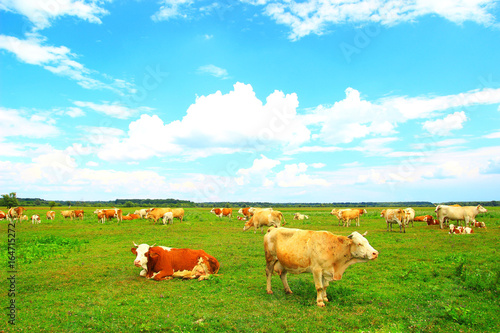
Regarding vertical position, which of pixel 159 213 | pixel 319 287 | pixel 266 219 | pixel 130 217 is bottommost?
pixel 130 217

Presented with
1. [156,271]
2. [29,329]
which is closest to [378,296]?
[156,271]

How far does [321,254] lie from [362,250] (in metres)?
1.16

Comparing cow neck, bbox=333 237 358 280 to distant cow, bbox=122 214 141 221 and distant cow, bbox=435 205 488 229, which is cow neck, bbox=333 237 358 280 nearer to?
distant cow, bbox=435 205 488 229

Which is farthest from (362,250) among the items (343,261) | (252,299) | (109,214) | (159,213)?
(109,214)

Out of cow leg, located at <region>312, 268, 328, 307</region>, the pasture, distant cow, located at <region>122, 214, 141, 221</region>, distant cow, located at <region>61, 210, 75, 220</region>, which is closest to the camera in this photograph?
the pasture

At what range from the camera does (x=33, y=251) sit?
16.2 m

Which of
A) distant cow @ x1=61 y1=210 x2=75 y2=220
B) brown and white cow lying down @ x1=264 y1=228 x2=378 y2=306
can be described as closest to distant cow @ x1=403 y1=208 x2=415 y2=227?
brown and white cow lying down @ x1=264 y1=228 x2=378 y2=306

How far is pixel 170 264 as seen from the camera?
11664 mm

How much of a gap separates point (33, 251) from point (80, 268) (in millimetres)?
5580

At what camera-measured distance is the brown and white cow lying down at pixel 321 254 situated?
8.37 metres

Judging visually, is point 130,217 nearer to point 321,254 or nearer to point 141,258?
point 141,258

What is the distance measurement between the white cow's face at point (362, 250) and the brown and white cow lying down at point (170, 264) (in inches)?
231

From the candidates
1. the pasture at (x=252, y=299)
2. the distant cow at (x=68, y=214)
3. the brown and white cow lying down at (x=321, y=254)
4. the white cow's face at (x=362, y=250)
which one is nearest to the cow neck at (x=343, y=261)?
the brown and white cow lying down at (x=321, y=254)

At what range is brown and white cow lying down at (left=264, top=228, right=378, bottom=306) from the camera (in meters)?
8.37
